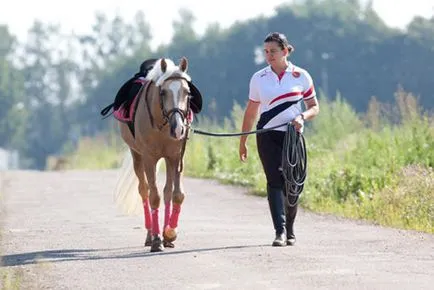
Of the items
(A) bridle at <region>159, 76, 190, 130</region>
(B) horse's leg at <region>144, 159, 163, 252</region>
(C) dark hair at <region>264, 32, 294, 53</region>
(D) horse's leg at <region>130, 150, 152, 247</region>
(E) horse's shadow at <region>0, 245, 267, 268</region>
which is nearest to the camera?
(E) horse's shadow at <region>0, 245, 267, 268</region>

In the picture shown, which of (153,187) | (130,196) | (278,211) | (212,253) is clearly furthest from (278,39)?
(130,196)

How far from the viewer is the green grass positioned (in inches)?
774

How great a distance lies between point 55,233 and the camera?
1756cm

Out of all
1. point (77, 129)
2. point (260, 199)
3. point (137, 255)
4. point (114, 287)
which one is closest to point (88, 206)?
point (260, 199)

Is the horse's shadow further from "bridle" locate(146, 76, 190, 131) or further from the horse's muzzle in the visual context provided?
"bridle" locate(146, 76, 190, 131)

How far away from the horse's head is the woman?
0.67 metres

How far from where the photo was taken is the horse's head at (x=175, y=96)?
1461 cm

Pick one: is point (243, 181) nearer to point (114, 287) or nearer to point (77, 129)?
point (114, 287)

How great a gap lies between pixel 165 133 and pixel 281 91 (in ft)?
3.90

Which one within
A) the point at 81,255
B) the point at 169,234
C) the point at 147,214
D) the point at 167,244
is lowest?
the point at 81,255

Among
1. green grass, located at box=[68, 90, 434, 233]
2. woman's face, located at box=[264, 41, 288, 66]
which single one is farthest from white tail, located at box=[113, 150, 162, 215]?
green grass, located at box=[68, 90, 434, 233]

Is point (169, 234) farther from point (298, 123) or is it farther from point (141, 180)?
point (298, 123)

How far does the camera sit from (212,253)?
→ 14438mm

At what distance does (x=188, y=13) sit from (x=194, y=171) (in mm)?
106707
